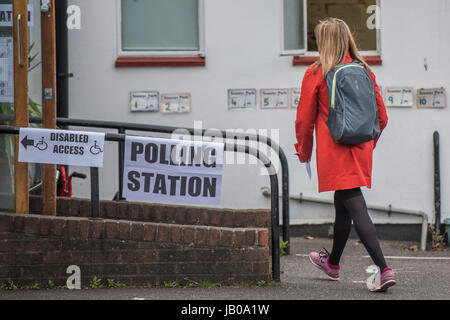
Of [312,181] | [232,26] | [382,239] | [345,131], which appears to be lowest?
[382,239]

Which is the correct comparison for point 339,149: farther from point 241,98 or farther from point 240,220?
point 241,98

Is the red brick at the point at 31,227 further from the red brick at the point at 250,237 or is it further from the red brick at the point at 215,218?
the red brick at the point at 215,218

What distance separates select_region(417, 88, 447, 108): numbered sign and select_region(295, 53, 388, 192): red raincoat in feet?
10.4

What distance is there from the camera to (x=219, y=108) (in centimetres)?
905

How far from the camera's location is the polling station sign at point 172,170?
6320mm

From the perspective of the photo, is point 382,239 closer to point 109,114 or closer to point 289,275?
point 289,275

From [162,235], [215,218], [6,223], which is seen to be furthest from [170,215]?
[6,223]

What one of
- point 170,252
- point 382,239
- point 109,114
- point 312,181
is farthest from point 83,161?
point 382,239

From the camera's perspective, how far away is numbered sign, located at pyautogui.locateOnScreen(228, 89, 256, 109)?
9.05 metres

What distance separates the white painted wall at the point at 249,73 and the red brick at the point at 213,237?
296 cm

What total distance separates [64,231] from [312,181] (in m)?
3.65

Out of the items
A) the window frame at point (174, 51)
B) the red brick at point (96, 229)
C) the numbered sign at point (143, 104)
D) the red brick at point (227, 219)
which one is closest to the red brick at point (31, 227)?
the red brick at point (96, 229)

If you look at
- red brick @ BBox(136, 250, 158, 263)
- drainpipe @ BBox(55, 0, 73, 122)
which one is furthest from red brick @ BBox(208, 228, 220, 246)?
drainpipe @ BBox(55, 0, 73, 122)
